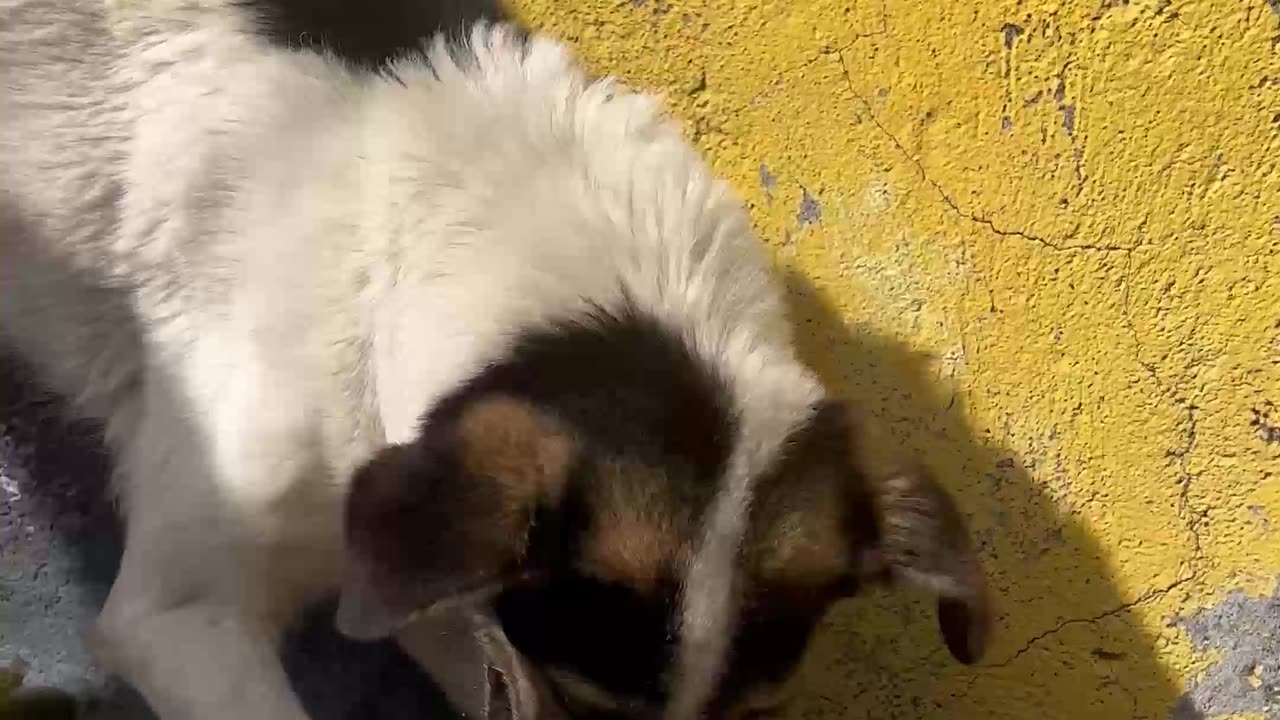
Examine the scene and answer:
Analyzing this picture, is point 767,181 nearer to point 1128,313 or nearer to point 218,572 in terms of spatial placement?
point 1128,313

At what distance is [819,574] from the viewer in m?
0.98

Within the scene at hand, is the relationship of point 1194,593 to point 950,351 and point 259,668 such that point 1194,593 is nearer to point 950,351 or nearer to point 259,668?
point 950,351

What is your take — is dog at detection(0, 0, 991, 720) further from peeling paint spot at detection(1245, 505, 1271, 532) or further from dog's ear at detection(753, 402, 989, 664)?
peeling paint spot at detection(1245, 505, 1271, 532)

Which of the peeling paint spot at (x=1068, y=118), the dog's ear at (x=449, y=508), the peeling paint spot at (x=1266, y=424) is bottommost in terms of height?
the dog's ear at (x=449, y=508)

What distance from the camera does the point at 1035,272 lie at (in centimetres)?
138

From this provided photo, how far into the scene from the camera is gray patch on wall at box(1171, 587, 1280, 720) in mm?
1403

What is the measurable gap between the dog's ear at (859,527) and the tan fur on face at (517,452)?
0.17m

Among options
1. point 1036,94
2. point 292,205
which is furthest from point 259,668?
point 1036,94

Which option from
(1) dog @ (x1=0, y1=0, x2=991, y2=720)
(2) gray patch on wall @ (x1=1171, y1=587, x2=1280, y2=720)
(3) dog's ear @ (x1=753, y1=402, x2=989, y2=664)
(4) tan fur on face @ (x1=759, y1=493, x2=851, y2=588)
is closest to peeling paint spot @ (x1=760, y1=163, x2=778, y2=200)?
(1) dog @ (x1=0, y1=0, x2=991, y2=720)

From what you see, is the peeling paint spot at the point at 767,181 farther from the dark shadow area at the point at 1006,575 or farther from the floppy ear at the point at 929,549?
the floppy ear at the point at 929,549

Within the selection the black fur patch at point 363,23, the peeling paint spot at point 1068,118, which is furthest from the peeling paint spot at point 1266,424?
the black fur patch at point 363,23

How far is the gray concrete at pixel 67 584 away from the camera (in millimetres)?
1545

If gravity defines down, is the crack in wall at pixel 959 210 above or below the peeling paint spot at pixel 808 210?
above

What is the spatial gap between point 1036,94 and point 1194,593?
0.65m
